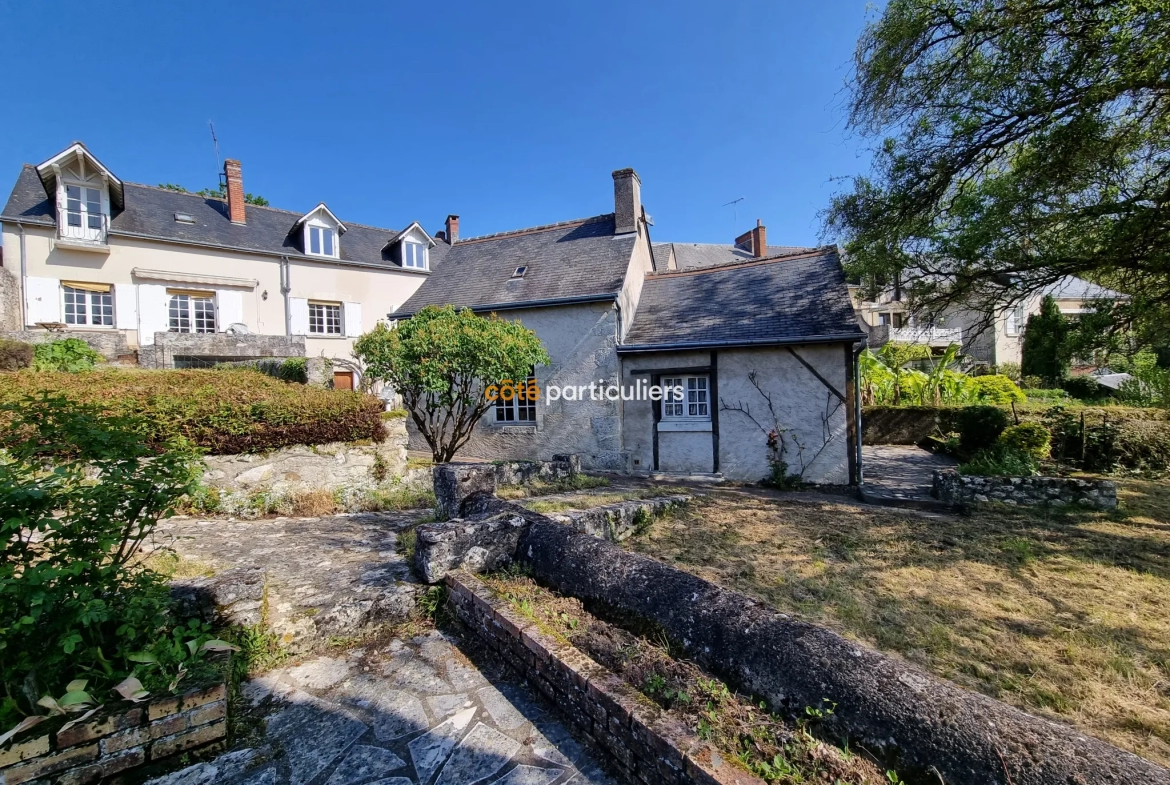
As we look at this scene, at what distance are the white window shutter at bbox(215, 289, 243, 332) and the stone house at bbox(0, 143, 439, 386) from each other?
4 cm

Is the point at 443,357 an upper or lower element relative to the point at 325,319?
lower

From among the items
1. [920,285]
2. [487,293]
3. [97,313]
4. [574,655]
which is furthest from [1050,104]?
[97,313]

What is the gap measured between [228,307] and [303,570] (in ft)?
59.9

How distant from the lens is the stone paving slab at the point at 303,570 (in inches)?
125

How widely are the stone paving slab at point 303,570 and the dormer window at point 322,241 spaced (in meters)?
17.7

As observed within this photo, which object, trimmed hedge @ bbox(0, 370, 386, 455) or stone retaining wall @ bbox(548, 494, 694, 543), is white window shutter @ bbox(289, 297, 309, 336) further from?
stone retaining wall @ bbox(548, 494, 694, 543)

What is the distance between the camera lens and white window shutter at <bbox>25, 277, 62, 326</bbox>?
49.7 ft

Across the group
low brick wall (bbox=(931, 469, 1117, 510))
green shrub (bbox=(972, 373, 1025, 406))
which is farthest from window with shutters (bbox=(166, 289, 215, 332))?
green shrub (bbox=(972, 373, 1025, 406))

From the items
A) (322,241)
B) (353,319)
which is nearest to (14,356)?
(353,319)

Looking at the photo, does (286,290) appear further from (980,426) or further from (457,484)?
(980,426)

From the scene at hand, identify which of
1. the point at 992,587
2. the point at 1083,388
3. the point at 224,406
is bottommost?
the point at 992,587

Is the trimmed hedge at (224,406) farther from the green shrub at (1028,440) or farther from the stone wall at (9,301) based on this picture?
the stone wall at (9,301)

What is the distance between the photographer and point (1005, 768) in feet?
5.20

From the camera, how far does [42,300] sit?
50.3 feet
